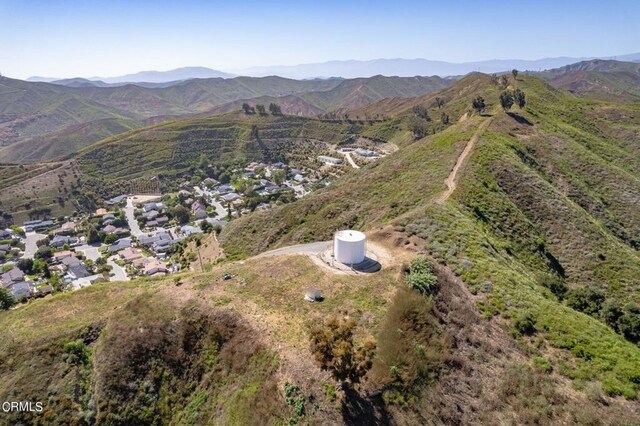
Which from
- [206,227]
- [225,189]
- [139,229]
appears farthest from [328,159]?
[139,229]

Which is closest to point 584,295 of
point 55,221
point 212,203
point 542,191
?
point 542,191

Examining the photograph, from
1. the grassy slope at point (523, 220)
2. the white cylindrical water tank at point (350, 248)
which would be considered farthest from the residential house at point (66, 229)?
the white cylindrical water tank at point (350, 248)

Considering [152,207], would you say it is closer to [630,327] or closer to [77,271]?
[77,271]

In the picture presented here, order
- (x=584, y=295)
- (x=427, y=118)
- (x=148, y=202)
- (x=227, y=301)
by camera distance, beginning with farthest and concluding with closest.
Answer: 1. (x=427, y=118)
2. (x=148, y=202)
3. (x=584, y=295)
4. (x=227, y=301)

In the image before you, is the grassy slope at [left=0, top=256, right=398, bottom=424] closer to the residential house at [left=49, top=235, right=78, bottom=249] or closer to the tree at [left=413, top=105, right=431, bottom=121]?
the residential house at [left=49, top=235, right=78, bottom=249]

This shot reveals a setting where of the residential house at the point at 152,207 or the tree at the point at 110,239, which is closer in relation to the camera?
the tree at the point at 110,239

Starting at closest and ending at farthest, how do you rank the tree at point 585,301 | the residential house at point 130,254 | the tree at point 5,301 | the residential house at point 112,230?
the tree at point 585,301 → the tree at point 5,301 → the residential house at point 130,254 → the residential house at point 112,230

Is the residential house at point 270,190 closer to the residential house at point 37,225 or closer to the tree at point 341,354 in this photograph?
the residential house at point 37,225

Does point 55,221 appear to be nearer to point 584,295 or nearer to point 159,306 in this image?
point 159,306
